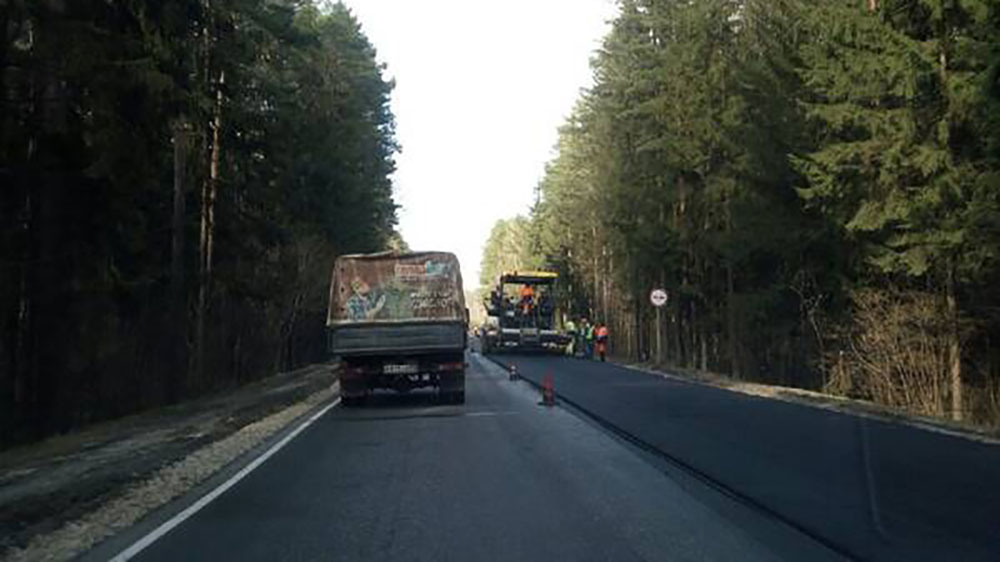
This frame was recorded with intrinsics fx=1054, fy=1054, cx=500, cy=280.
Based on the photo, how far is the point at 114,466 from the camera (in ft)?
45.6

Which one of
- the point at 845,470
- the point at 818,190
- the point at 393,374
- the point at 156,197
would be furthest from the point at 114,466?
the point at 818,190

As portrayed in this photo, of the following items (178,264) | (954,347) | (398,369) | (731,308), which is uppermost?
(178,264)

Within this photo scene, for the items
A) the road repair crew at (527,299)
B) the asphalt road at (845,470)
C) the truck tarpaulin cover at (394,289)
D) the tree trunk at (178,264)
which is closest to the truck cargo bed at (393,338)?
the truck tarpaulin cover at (394,289)

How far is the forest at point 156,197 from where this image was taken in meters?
19.2

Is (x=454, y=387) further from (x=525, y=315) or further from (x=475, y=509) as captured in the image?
(x=525, y=315)

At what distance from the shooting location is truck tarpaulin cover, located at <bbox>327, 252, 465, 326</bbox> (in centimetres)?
2316

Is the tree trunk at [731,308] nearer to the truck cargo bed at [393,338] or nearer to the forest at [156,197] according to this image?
the forest at [156,197]

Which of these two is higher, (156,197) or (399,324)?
(156,197)

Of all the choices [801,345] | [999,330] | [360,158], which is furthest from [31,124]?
[360,158]

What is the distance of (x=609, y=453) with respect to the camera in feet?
45.5

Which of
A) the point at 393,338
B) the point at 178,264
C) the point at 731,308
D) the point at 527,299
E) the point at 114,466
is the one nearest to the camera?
the point at 114,466

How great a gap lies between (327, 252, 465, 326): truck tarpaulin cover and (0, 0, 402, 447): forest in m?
4.66

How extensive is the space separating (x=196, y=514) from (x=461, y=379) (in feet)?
42.5

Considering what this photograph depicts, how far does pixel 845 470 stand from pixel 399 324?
12.2 meters
